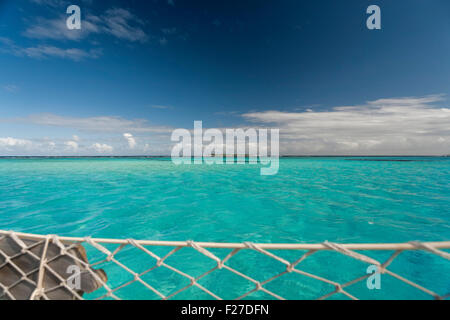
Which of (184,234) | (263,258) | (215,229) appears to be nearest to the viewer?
(263,258)

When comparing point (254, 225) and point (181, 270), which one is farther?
point (254, 225)

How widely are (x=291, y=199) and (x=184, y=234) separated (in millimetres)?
6475

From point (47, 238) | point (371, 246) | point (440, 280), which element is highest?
point (371, 246)

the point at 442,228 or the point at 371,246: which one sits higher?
the point at 371,246

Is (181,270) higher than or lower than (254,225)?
lower

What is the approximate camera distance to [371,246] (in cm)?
151

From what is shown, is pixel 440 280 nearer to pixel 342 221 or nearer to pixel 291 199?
A: pixel 342 221

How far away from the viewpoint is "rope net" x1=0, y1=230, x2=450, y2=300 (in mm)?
1732

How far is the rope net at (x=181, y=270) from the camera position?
1732mm

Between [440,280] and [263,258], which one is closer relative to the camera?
[440,280]

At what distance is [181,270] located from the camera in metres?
4.18

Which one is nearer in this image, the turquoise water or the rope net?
the rope net

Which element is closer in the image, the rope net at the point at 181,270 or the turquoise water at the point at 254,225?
the rope net at the point at 181,270
